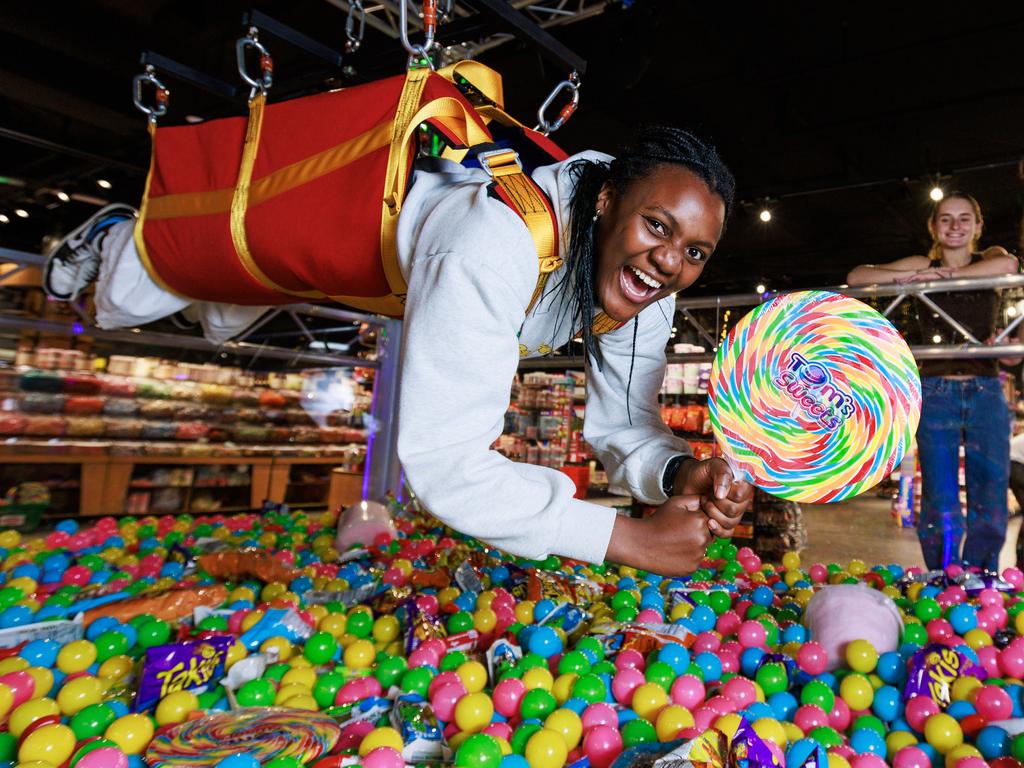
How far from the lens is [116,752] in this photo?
3.13 feet

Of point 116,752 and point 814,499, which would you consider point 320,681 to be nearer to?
point 116,752

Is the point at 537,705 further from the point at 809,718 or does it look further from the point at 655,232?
the point at 655,232

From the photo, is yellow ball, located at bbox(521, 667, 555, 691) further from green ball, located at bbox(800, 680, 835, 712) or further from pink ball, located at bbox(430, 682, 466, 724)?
green ball, located at bbox(800, 680, 835, 712)

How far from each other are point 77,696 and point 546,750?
2.90 ft

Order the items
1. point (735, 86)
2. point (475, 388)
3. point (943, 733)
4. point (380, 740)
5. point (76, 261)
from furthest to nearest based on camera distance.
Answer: point (735, 86)
point (76, 261)
point (943, 733)
point (380, 740)
point (475, 388)

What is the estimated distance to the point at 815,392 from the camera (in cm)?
109

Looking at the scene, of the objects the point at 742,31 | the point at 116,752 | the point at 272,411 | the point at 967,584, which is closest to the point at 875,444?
the point at 116,752

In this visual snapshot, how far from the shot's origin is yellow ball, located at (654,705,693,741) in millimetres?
1136

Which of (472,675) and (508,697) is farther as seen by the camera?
(472,675)

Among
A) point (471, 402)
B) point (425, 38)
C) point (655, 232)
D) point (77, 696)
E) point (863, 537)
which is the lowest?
point (863, 537)

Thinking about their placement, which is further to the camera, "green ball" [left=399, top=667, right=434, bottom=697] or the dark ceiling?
the dark ceiling

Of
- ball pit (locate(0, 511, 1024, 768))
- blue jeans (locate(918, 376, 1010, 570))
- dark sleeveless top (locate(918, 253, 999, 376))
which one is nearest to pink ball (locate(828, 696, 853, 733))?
ball pit (locate(0, 511, 1024, 768))

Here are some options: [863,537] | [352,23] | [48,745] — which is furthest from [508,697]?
[863,537]

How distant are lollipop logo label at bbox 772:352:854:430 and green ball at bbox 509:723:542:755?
0.71 meters
